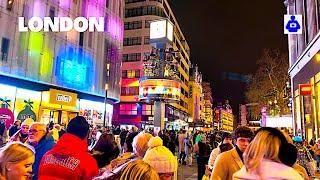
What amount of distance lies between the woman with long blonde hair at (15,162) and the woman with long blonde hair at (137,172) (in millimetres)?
1327

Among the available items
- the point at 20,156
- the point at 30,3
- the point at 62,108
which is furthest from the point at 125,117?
the point at 20,156

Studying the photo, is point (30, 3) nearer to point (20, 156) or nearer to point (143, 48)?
point (20, 156)

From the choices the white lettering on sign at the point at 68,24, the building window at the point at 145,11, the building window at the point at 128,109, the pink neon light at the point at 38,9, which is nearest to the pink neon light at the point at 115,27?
the pink neon light at the point at 38,9

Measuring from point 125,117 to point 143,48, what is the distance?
14008mm

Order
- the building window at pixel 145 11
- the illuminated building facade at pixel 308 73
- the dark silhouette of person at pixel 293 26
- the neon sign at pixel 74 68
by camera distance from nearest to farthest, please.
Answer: the dark silhouette of person at pixel 293 26 → the illuminated building facade at pixel 308 73 → the neon sign at pixel 74 68 → the building window at pixel 145 11

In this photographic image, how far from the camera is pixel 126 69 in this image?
63594mm

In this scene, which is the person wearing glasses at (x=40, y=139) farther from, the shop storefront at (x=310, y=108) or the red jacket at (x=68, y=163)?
the shop storefront at (x=310, y=108)

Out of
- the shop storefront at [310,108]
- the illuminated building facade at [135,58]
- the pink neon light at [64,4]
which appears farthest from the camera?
the illuminated building facade at [135,58]

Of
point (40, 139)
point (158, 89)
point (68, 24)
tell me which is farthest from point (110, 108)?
point (40, 139)

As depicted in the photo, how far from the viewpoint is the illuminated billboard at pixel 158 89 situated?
35031mm

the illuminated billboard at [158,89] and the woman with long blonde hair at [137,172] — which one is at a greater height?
the illuminated billboard at [158,89]

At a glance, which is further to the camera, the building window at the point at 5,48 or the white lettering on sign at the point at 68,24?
the building window at the point at 5,48

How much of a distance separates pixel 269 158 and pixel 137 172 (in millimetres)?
1435

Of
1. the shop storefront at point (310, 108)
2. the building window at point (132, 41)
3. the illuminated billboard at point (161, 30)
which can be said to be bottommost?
the shop storefront at point (310, 108)
